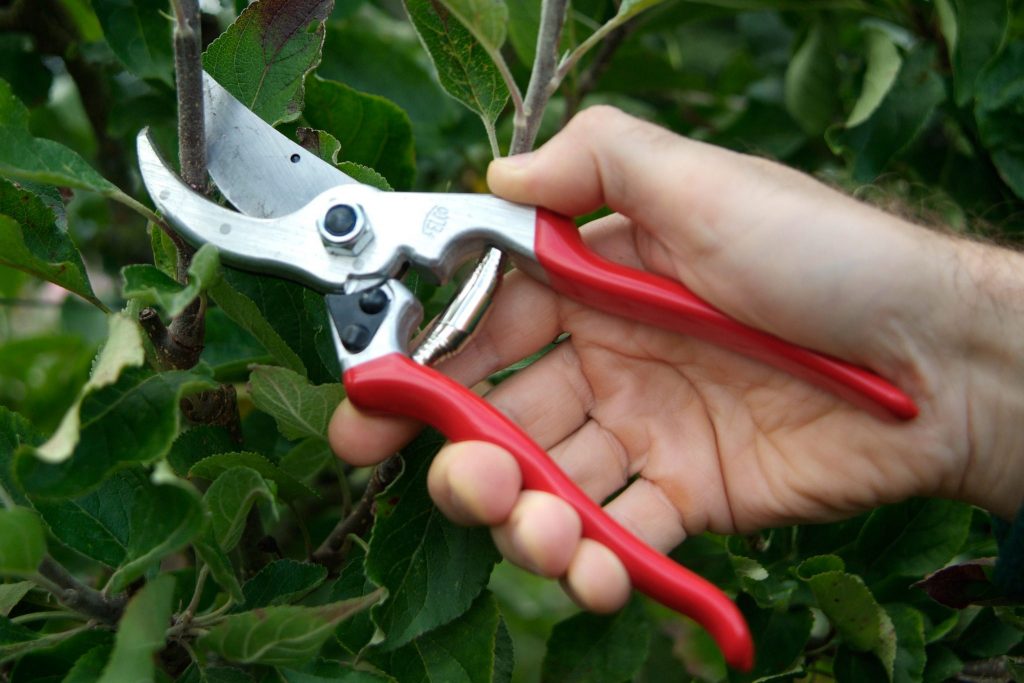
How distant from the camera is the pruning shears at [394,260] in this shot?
108cm

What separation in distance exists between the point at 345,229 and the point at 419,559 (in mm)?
394

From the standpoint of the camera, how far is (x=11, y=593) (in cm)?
108

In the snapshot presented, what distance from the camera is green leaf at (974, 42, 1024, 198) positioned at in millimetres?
1534

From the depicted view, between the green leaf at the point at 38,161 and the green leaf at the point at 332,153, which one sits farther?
the green leaf at the point at 332,153

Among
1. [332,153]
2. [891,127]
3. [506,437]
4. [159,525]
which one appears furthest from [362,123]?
[891,127]

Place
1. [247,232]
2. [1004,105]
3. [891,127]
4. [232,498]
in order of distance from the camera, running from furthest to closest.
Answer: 1. [891,127]
2. [1004,105]
3. [247,232]
4. [232,498]

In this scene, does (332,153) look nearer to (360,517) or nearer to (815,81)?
(360,517)

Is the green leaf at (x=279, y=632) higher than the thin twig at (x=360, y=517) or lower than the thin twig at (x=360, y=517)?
higher

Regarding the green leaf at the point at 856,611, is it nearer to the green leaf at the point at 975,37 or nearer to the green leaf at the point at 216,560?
the green leaf at the point at 216,560

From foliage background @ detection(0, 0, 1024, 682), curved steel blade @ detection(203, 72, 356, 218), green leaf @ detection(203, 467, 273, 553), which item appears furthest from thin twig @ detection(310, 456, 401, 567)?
curved steel blade @ detection(203, 72, 356, 218)

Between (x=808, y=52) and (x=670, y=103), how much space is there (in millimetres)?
575

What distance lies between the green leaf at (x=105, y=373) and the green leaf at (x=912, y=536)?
3.38ft

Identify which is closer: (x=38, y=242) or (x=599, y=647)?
(x=38, y=242)

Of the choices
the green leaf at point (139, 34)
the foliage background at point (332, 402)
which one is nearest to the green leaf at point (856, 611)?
the foliage background at point (332, 402)
